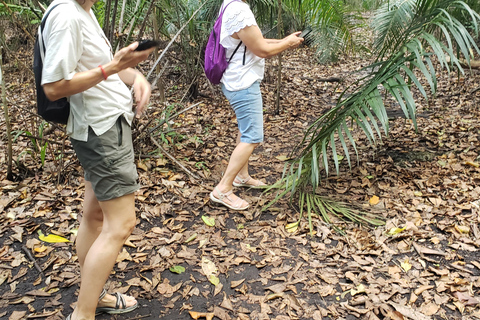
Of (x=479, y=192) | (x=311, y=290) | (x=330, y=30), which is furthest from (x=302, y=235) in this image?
(x=330, y=30)

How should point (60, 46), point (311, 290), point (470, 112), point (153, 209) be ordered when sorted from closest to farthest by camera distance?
point (60, 46) → point (311, 290) → point (153, 209) → point (470, 112)

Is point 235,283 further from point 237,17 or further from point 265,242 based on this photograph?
point 237,17

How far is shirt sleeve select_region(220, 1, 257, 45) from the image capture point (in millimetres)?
2807

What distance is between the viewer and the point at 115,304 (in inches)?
87.0

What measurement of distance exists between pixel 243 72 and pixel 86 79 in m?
1.66

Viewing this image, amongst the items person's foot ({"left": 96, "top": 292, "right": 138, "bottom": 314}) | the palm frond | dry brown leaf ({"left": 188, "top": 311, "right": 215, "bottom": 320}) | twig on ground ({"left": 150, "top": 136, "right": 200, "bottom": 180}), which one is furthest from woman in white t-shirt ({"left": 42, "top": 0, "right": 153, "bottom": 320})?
twig on ground ({"left": 150, "top": 136, "right": 200, "bottom": 180})

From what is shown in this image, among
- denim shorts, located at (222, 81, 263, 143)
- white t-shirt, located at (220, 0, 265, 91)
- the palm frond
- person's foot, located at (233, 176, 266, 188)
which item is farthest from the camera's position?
person's foot, located at (233, 176, 266, 188)

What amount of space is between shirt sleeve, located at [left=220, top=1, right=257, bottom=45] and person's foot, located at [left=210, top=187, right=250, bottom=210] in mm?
1305

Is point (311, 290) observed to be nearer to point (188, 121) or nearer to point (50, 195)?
point (50, 195)

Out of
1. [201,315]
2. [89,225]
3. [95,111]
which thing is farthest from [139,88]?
[201,315]

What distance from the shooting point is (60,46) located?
4.89 ft

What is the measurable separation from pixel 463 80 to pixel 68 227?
640cm

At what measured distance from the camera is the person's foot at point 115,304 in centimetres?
218

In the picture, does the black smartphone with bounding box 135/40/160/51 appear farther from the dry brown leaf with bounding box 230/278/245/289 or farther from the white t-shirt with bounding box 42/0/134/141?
the dry brown leaf with bounding box 230/278/245/289
